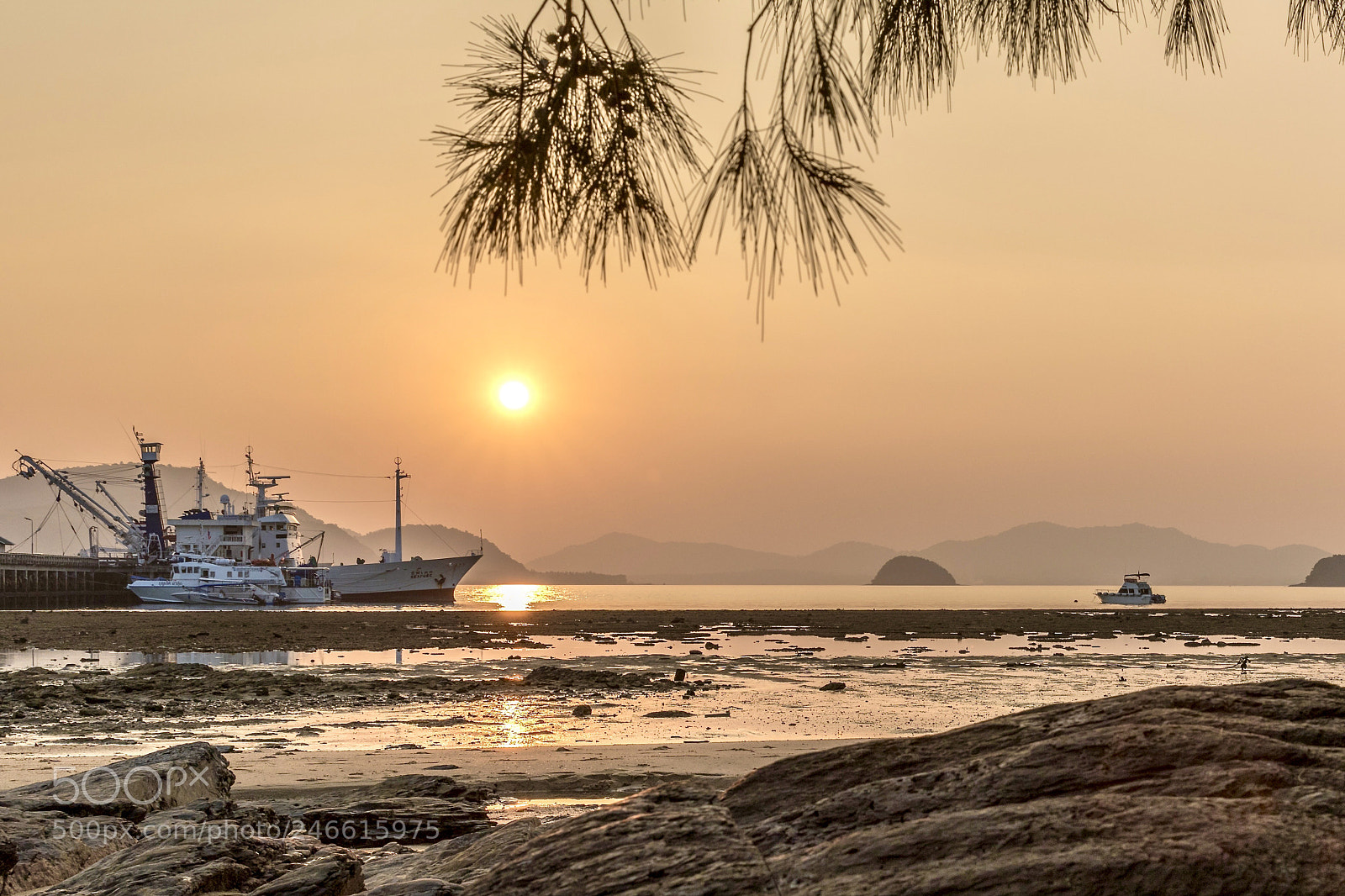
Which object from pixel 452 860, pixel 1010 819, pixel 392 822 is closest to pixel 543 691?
pixel 392 822

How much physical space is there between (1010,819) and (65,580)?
353 feet

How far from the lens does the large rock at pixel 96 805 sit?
5.77m

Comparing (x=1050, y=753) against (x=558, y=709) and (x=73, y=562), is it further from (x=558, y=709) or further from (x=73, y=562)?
(x=73, y=562)

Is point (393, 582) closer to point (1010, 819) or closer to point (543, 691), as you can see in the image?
point (543, 691)

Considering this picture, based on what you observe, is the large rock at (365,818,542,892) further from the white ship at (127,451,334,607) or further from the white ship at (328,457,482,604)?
the white ship at (328,457,482,604)

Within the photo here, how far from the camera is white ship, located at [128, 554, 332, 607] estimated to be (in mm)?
77750

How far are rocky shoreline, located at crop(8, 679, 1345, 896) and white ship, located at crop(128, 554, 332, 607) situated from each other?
79.4 m

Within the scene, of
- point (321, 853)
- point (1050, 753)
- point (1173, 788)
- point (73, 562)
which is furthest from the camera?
point (73, 562)

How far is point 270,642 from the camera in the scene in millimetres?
33812

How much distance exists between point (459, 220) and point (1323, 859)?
3464 millimetres

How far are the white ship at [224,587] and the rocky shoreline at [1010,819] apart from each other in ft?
261

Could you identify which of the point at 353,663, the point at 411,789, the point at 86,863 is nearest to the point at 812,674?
the point at 353,663

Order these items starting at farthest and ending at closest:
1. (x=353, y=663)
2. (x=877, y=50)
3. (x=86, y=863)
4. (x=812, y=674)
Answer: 1. (x=353, y=663)
2. (x=812, y=674)
3. (x=86, y=863)
4. (x=877, y=50)

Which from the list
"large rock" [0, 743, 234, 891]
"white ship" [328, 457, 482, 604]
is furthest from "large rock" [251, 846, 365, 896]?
"white ship" [328, 457, 482, 604]
